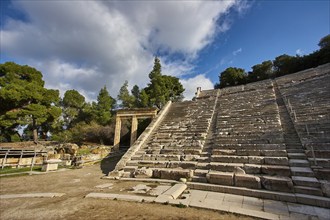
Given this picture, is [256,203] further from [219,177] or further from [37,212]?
[37,212]

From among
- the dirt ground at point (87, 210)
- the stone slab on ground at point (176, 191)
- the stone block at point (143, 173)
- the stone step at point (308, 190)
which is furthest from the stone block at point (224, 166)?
the stone block at point (143, 173)

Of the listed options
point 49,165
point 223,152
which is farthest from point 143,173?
point 49,165

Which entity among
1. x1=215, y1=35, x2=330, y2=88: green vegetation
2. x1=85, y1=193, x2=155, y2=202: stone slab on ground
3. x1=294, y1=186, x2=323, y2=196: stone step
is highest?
x1=215, y1=35, x2=330, y2=88: green vegetation

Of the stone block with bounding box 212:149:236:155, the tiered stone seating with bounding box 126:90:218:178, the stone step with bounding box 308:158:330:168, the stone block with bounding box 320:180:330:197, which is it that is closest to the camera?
the stone block with bounding box 320:180:330:197

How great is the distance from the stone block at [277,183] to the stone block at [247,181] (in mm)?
141

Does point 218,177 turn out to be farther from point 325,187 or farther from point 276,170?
point 325,187

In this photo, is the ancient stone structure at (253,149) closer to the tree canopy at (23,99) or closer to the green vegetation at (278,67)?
the green vegetation at (278,67)

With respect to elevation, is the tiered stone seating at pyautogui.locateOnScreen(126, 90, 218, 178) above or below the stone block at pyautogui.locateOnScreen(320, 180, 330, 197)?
above

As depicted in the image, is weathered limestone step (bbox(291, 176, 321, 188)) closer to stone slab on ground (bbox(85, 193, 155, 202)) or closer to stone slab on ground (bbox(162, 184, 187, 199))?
stone slab on ground (bbox(162, 184, 187, 199))

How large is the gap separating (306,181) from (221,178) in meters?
1.98

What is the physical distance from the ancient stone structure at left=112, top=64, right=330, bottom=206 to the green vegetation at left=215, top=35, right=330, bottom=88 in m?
12.2

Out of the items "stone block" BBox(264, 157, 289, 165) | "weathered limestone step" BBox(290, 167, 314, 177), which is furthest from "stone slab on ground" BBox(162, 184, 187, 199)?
"weathered limestone step" BBox(290, 167, 314, 177)

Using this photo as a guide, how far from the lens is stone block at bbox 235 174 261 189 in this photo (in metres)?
4.55

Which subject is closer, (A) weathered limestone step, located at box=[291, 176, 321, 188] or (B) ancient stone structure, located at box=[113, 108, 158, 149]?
(A) weathered limestone step, located at box=[291, 176, 321, 188]
